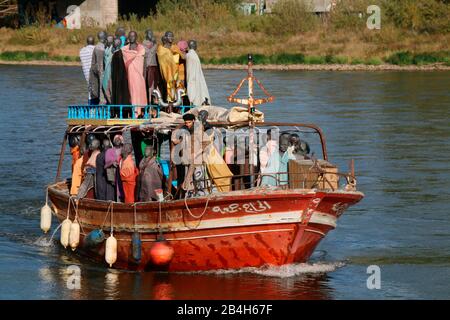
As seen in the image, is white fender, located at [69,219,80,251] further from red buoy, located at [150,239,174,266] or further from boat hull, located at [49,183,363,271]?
red buoy, located at [150,239,174,266]

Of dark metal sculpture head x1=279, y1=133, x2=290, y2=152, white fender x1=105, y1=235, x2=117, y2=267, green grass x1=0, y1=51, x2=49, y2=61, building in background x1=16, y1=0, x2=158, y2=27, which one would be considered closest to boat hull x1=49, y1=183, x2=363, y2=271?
white fender x1=105, y1=235, x2=117, y2=267

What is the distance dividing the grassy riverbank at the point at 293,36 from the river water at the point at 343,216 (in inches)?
451

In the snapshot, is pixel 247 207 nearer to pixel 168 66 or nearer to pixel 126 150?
pixel 126 150

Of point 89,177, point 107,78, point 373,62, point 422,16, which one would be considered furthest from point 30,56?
point 89,177

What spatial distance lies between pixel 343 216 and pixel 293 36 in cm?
4302

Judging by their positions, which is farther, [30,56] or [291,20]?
[291,20]

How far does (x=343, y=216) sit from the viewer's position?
71.3ft

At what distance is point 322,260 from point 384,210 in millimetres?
4499

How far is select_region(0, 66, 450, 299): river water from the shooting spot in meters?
16.5

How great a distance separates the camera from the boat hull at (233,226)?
15.7m

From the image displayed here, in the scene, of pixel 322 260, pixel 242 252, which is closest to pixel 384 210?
pixel 322 260

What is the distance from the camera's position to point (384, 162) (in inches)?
1105

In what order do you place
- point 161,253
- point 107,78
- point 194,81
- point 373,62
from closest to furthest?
point 161,253, point 194,81, point 107,78, point 373,62
